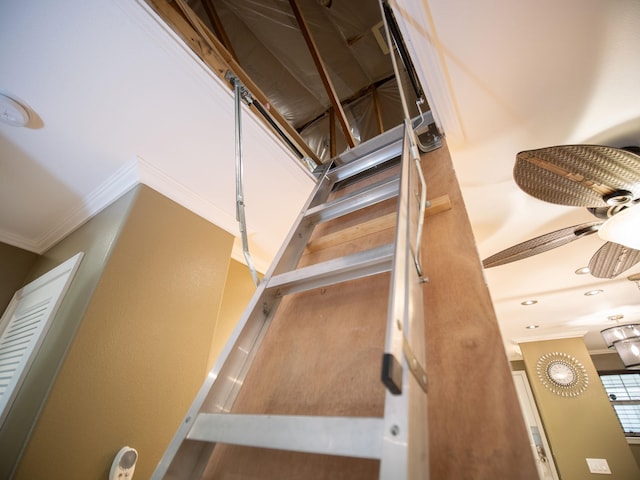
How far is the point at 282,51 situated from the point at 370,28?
0.70 meters

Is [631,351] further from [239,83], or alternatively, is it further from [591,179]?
[239,83]

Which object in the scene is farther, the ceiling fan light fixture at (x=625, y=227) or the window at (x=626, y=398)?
the window at (x=626, y=398)

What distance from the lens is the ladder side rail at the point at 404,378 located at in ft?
1.13

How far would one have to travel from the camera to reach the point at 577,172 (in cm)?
113

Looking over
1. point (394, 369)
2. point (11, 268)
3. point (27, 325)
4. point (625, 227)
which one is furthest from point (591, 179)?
point (11, 268)

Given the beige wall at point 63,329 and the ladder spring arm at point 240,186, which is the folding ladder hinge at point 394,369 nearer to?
the ladder spring arm at point 240,186

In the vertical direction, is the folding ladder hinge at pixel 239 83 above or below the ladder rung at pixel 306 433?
above

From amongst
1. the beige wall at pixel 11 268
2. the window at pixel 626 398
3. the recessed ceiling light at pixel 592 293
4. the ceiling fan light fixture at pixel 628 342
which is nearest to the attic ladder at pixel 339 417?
the beige wall at pixel 11 268

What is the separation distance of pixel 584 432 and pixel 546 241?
3.89 m

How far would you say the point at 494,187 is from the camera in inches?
66.4

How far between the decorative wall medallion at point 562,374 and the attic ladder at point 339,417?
4.97m

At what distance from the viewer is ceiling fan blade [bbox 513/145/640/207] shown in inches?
41.8

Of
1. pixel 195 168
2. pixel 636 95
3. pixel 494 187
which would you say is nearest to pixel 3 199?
pixel 195 168

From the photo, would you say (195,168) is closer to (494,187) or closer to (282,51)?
(282,51)
